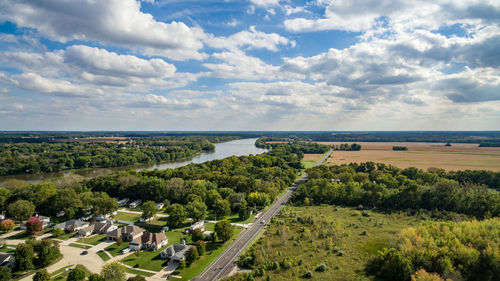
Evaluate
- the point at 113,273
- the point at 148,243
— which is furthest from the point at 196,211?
the point at 113,273

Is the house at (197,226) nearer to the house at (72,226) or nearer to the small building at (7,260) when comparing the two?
the house at (72,226)

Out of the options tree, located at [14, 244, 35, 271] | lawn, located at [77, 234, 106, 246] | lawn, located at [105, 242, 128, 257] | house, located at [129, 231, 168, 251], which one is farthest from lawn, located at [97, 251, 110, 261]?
tree, located at [14, 244, 35, 271]

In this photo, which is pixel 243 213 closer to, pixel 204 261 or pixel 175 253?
pixel 204 261

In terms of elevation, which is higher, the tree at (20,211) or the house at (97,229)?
the tree at (20,211)

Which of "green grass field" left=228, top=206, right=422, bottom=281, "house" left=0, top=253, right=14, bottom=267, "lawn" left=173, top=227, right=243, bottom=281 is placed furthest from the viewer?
"green grass field" left=228, top=206, right=422, bottom=281

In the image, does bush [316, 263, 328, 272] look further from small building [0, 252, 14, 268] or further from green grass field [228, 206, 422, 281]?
small building [0, 252, 14, 268]

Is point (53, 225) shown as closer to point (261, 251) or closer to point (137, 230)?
point (137, 230)

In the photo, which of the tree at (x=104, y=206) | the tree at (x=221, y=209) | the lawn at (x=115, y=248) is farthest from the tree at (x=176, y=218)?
the tree at (x=104, y=206)
